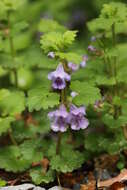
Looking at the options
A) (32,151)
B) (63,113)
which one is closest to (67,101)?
(63,113)

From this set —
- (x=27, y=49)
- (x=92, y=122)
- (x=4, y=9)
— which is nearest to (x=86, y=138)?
(x=92, y=122)

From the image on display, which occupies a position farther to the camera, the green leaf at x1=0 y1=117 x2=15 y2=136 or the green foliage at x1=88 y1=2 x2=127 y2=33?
the green leaf at x1=0 y1=117 x2=15 y2=136

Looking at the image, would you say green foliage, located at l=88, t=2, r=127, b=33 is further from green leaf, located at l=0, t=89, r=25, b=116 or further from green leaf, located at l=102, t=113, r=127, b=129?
green leaf, located at l=0, t=89, r=25, b=116

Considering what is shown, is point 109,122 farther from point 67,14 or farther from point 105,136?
point 67,14

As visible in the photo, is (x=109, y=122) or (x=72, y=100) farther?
(x=109, y=122)

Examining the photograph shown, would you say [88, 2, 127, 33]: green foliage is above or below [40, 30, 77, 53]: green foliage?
above

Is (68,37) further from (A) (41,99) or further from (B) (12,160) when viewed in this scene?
(B) (12,160)

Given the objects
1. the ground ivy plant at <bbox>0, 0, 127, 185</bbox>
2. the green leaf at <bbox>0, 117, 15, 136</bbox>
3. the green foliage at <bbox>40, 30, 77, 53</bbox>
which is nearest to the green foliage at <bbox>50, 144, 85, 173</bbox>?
the ground ivy plant at <bbox>0, 0, 127, 185</bbox>
